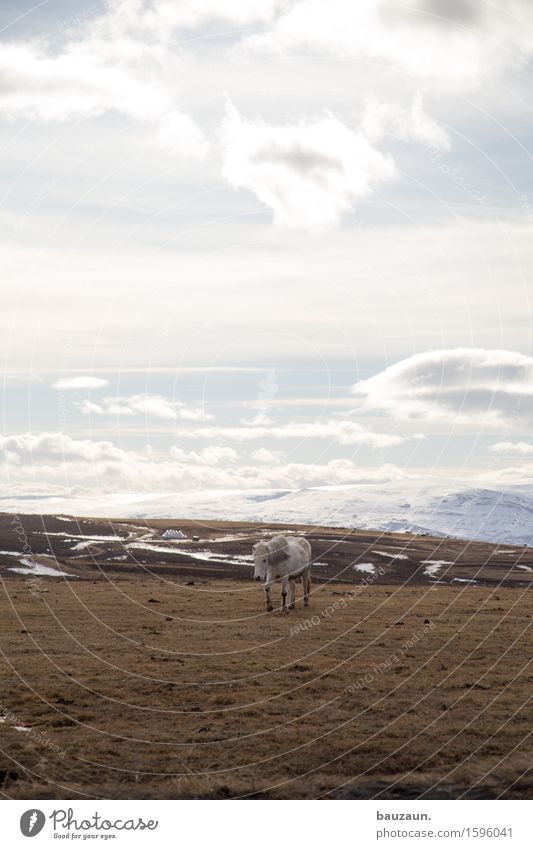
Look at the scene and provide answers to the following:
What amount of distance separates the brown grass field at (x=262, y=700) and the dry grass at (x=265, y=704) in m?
0.06

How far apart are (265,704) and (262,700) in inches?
17.0

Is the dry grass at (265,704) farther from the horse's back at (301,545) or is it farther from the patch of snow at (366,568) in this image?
the patch of snow at (366,568)

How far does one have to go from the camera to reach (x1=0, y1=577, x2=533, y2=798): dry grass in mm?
17406

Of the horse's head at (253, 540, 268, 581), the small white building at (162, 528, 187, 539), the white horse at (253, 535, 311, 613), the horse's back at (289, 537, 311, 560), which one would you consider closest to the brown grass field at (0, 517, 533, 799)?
the white horse at (253, 535, 311, 613)

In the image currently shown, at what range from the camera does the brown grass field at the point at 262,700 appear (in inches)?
686

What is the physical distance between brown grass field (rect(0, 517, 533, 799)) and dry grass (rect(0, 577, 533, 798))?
6cm

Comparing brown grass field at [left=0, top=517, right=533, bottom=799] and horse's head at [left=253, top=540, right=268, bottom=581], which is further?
horse's head at [left=253, top=540, right=268, bottom=581]

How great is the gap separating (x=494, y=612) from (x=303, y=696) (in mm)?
21359

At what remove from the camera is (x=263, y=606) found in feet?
142

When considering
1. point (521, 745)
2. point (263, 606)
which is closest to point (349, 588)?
point (263, 606)

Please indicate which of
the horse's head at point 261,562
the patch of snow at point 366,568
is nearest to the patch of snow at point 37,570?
the patch of snow at point 366,568

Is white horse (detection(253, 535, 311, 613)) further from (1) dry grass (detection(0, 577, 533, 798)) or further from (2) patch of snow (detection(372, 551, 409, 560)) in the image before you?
(2) patch of snow (detection(372, 551, 409, 560))

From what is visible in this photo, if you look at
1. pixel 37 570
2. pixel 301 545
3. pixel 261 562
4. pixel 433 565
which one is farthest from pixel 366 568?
pixel 261 562

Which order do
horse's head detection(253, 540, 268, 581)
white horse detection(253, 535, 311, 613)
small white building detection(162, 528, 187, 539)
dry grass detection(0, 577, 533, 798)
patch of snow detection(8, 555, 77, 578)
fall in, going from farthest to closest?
1. small white building detection(162, 528, 187, 539)
2. patch of snow detection(8, 555, 77, 578)
3. horse's head detection(253, 540, 268, 581)
4. white horse detection(253, 535, 311, 613)
5. dry grass detection(0, 577, 533, 798)
